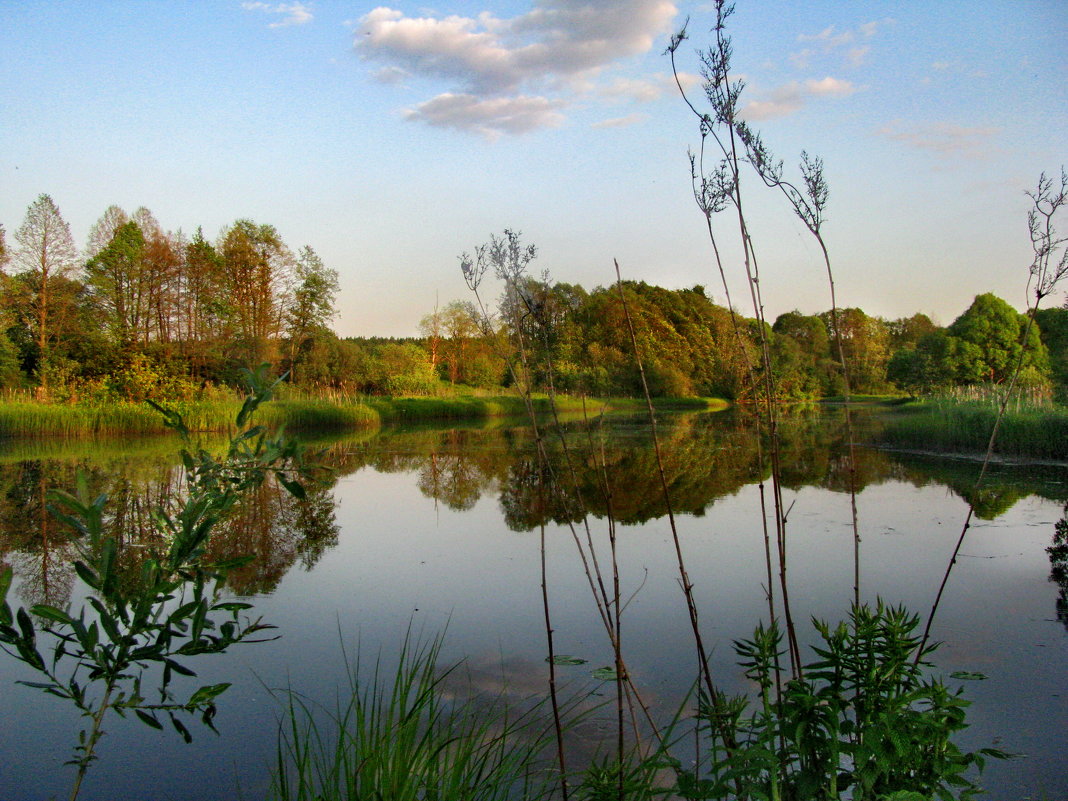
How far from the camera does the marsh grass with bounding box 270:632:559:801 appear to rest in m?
1.52

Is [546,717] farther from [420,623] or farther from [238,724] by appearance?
[420,623]

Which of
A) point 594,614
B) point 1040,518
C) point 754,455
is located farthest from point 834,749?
point 754,455

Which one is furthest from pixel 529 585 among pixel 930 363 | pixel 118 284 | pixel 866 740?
pixel 930 363

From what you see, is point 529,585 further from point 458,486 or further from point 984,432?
point 984,432

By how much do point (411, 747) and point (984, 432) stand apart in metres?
11.5

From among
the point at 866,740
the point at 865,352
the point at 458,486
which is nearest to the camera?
the point at 866,740

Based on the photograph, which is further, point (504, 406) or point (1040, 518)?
point (504, 406)

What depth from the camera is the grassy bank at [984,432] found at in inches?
376

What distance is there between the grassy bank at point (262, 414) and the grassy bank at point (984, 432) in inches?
207

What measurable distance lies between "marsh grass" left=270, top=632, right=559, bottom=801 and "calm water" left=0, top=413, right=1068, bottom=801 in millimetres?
152

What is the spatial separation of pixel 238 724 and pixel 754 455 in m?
10.2

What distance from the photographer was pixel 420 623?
11.5 feet

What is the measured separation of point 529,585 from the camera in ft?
13.8

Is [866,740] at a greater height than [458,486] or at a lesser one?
greater
